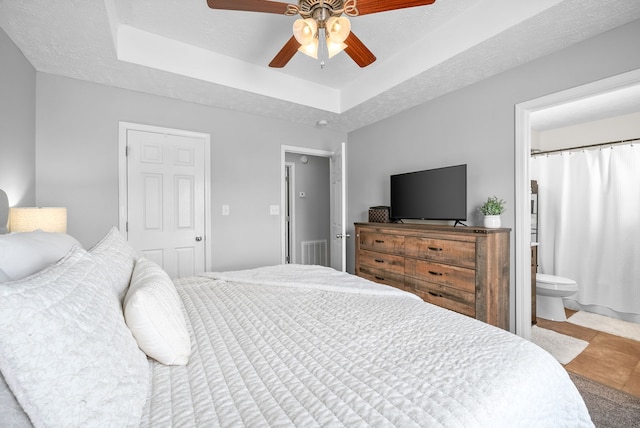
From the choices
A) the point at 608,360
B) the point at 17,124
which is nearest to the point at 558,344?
the point at 608,360

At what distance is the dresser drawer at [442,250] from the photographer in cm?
231

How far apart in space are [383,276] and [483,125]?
177 cm

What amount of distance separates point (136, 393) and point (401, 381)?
66 centimetres

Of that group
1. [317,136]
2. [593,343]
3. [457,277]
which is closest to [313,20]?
[457,277]

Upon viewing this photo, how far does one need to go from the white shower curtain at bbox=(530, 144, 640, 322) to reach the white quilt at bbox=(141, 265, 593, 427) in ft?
10.4

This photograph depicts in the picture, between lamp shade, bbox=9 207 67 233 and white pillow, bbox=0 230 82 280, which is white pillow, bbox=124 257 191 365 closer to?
white pillow, bbox=0 230 82 280

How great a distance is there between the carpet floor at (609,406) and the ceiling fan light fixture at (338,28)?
8.54 feet

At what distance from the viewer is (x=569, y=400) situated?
0.93m

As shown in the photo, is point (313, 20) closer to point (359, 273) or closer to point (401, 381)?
point (401, 381)

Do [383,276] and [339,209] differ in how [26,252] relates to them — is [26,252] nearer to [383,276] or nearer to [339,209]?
[383,276]

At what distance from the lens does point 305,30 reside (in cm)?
160

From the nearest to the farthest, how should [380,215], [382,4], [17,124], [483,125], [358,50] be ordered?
[382,4], [358,50], [17,124], [483,125], [380,215]

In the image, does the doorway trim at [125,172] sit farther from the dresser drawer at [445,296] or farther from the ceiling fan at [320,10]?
the dresser drawer at [445,296]

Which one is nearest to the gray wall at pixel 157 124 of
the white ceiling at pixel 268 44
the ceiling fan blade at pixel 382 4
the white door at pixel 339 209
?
the white ceiling at pixel 268 44
